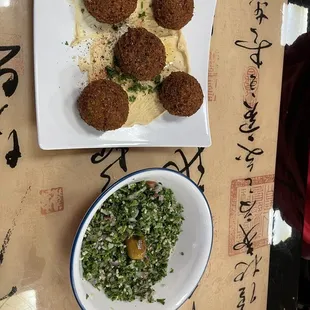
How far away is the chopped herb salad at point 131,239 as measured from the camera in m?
1.11

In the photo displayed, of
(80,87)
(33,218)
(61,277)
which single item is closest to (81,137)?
(80,87)

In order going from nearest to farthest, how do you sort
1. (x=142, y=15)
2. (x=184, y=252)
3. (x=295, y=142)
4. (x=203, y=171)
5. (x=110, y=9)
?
(x=110, y=9) → (x=142, y=15) → (x=184, y=252) → (x=203, y=171) → (x=295, y=142)

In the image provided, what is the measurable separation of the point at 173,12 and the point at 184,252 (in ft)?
1.89

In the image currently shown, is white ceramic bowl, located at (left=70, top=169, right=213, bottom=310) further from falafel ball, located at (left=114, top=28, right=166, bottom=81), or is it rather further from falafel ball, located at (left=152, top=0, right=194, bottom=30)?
falafel ball, located at (left=152, top=0, right=194, bottom=30)

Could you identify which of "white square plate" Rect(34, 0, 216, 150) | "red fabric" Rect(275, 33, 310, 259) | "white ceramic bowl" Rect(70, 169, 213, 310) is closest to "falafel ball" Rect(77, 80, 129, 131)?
"white square plate" Rect(34, 0, 216, 150)

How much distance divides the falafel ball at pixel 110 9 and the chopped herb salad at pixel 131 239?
0.37 meters

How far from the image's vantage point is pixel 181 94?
1.10 m

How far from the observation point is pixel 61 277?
117cm

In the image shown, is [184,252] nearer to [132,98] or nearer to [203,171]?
[203,171]

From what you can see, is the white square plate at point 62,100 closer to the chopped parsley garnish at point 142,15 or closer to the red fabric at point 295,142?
the chopped parsley garnish at point 142,15

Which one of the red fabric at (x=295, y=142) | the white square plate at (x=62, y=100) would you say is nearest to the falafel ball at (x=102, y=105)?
the white square plate at (x=62, y=100)

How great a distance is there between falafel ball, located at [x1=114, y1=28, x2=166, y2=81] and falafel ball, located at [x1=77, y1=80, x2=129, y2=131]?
0.19 feet

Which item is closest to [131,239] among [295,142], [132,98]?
[132,98]

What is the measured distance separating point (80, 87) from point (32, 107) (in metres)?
0.11
